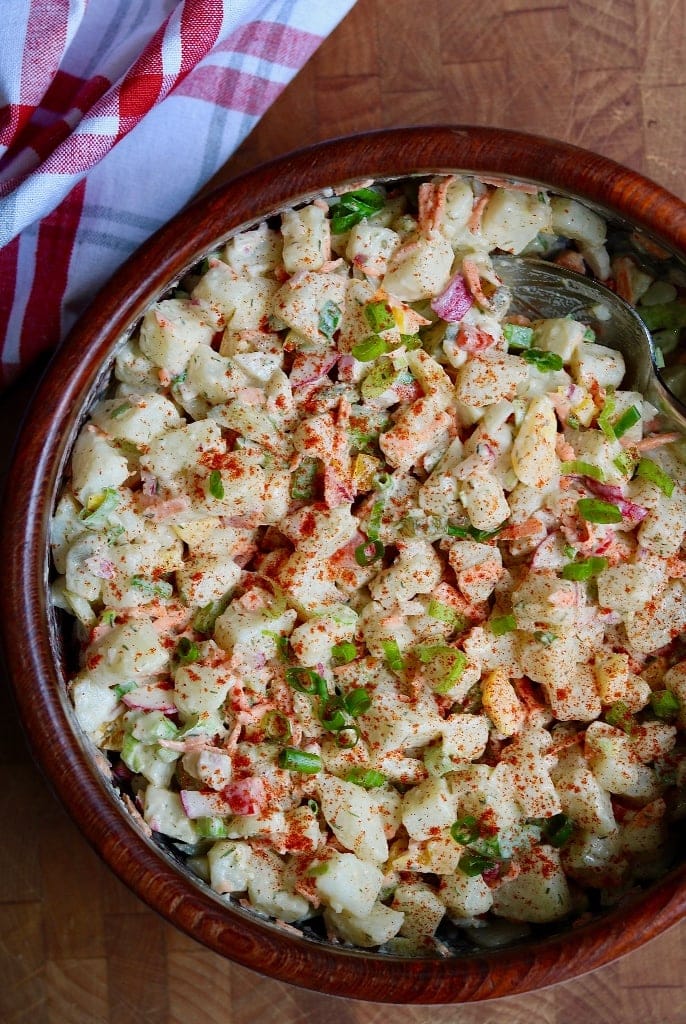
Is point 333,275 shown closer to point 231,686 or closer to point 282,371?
point 282,371

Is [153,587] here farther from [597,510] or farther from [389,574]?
[597,510]

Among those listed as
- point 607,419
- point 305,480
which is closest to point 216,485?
point 305,480

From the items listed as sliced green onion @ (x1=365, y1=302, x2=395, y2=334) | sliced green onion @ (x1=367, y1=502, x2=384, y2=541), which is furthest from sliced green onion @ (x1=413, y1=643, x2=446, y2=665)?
sliced green onion @ (x1=365, y1=302, x2=395, y2=334)

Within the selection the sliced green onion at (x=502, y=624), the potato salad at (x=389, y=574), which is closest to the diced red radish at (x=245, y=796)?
the potato salad at (x=389, y=574)

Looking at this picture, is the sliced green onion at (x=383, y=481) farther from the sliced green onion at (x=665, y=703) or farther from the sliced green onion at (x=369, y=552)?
the sliced green onion at (x=665, y=703)

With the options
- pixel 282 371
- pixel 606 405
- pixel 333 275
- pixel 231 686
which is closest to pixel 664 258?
pixel 606 405

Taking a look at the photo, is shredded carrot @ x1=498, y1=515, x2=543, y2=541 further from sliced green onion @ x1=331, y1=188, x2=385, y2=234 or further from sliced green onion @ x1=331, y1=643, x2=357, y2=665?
sliced green onion @ x1=331, y1=188, x2=385, y2=234
